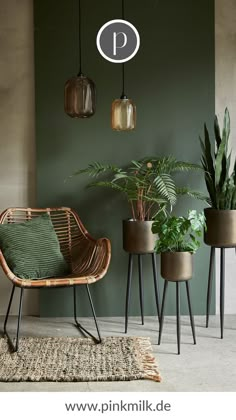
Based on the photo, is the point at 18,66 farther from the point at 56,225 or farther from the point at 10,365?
the point at 10,365

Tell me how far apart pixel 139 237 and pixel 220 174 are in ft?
2.35

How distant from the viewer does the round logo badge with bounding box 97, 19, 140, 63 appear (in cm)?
462

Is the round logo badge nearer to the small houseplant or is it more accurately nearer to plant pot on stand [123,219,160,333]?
the small houseplant

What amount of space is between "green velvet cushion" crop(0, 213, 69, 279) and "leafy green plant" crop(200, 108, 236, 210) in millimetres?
1156

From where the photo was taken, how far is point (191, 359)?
459 centimetres

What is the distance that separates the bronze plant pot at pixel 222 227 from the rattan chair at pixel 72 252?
2.47ft

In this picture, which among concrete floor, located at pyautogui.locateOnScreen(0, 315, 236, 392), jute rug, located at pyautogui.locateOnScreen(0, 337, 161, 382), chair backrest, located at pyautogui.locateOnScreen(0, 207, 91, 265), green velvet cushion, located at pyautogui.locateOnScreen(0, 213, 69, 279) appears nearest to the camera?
concrete floor, located at pyautogui.locateOnScreen(0, 315, 236, 392)

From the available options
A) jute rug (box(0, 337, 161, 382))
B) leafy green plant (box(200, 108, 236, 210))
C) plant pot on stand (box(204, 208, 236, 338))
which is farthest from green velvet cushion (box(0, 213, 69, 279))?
leafy green plant (box(200, 108, 236, 210))

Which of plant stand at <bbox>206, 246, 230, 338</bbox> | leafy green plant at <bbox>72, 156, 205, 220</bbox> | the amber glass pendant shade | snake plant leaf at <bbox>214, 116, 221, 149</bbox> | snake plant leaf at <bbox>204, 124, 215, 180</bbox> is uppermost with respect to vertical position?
the amber glass pendant shade

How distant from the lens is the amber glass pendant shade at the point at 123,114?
5.18 metres

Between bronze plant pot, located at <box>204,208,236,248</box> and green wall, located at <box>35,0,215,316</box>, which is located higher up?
green wall, located at <box>35,0,215,316</box>

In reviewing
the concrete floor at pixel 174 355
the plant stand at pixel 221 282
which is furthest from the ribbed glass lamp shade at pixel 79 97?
the concrete floor at pixel 174 355

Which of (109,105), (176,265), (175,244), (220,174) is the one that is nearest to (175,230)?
(175,244)

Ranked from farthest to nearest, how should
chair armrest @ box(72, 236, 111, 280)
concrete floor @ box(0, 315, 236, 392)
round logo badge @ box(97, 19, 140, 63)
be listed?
chair armrest @ box(72, 236, 111, 280) < round logo badge @ box(97, 19, 140, 63) < concrete floor @ box(0, 315, 236, 392)
